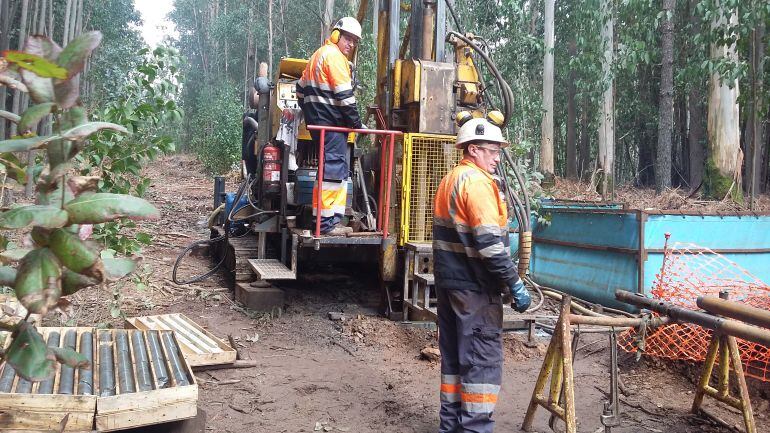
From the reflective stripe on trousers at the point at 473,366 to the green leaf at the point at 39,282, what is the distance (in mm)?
3043

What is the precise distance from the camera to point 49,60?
3.98 ft

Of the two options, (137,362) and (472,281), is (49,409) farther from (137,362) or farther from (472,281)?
(472,281)

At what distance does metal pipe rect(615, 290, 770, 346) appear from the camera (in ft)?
11.0

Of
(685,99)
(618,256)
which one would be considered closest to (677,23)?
(685,99)

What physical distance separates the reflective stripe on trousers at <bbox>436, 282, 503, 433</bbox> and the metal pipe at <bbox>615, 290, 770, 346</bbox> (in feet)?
3.03

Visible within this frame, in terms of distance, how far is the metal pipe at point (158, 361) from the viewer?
159 inches

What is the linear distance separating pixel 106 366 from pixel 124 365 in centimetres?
11

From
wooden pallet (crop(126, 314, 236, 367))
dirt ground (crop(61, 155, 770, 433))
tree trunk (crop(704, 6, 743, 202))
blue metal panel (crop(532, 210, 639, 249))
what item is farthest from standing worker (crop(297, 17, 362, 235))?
tree trunk (crop(704, 6, 743, 202))

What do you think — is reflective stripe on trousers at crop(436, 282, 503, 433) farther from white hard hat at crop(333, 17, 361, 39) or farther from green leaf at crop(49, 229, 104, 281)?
white hard hat at crop(333, 17, 361, 39)

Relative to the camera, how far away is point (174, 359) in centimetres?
448

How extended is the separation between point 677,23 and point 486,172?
20.5 meters

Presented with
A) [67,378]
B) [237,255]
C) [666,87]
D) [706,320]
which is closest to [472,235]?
[706,320]

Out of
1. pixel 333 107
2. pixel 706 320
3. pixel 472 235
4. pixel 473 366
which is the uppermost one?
pixel 333 107

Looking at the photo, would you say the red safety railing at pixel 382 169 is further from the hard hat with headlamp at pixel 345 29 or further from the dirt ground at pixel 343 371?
the dirt ground at pixel 343 371
